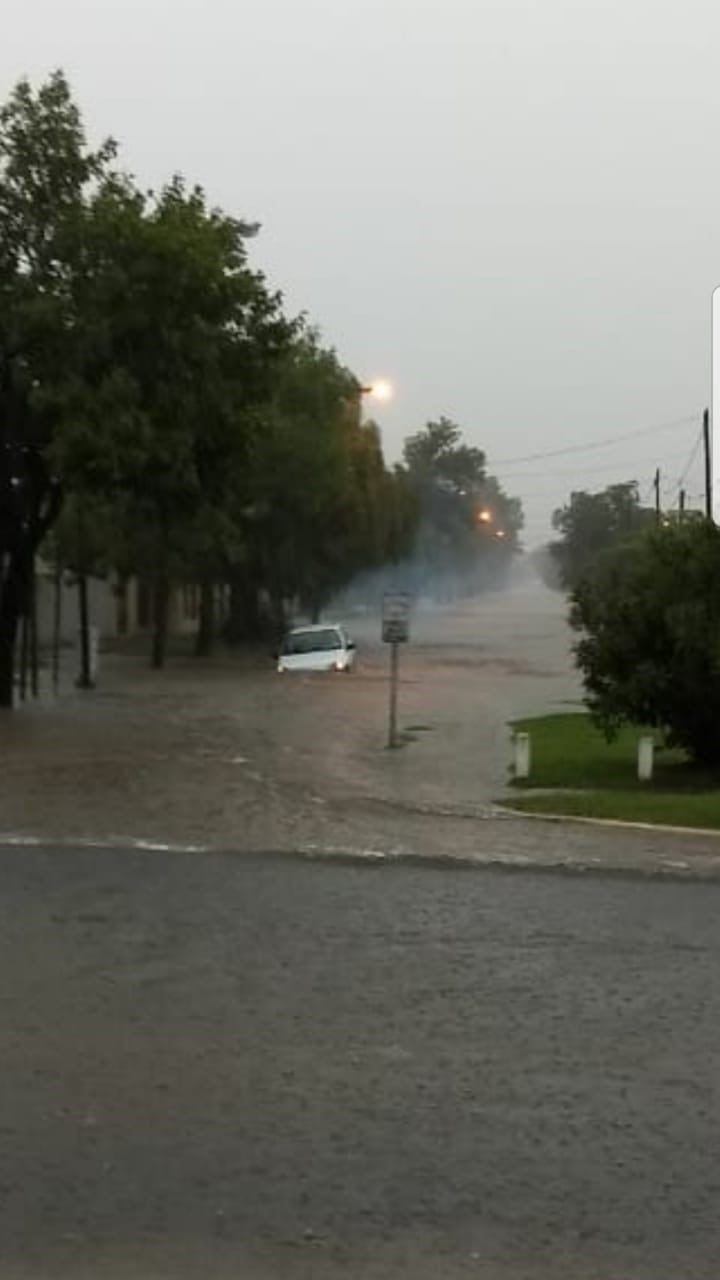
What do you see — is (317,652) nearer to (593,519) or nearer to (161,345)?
(161,345)

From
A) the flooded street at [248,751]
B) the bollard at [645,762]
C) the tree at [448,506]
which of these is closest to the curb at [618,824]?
the flooded street at [248,751]

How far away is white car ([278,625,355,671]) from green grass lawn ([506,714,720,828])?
1853cm

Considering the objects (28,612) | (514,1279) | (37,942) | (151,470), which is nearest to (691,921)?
(37,942)

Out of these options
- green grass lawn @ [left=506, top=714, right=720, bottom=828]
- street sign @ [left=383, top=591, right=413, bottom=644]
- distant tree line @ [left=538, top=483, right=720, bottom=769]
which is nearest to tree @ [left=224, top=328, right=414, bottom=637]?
street sign @ [left=383, top=591, right=413, bottom=644]

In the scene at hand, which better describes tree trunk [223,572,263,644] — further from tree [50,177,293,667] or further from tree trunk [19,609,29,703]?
tree [50,177,293,667]

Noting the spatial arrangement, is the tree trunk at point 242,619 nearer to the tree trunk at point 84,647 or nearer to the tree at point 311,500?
the tree at point 311,500

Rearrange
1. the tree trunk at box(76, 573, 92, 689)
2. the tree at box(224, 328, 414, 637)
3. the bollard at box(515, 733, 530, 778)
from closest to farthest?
the bollard at box(515, 733, 530, 778) < the tree trunk at box(76, 573, 92, 689) < the tree at box(224, 328, 414, 637)

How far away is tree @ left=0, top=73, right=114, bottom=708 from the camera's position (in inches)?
979

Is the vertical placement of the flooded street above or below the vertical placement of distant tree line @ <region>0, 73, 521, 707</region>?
below

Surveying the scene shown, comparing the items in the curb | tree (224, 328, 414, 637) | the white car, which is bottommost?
the curb

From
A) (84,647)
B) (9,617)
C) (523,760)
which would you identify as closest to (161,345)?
(9,617)

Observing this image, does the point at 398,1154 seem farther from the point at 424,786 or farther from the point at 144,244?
the point at 144,244

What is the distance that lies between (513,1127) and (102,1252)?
174 centimetres

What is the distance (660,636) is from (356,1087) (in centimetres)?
1396
